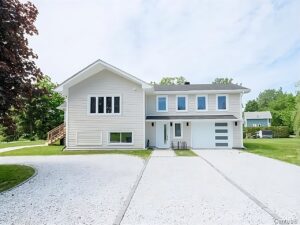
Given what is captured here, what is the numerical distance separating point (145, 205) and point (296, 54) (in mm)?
19593

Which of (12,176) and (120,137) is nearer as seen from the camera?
(12,176)

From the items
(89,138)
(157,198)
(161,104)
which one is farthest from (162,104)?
(157,198)

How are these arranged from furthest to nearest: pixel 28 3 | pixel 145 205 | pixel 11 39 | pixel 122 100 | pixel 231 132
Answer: pixel 231 132 → pixel 122 100 → pixel 28 3 → pixel 11 39 → pixel 145 205

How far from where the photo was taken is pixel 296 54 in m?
20.8

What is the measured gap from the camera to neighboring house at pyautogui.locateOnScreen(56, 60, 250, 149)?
802 inches

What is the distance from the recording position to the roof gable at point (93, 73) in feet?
64.7

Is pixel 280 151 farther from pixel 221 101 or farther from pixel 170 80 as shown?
pixel 170 80

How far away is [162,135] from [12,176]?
13519 millimetres

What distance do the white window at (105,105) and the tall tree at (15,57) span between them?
10222 mm

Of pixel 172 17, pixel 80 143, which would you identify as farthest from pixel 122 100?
pixel 172 17

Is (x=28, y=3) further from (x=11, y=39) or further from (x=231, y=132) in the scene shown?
(x=231, y=132)

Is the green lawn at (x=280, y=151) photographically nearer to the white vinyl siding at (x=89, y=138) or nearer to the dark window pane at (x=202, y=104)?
the dark window pane at (x=202, y=104)

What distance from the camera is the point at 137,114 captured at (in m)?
20.3

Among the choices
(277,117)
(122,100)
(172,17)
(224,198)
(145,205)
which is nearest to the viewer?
(145,205)
